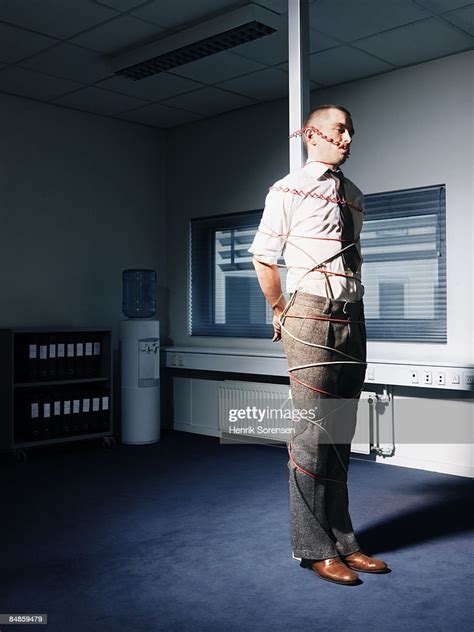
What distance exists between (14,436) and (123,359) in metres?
0.94

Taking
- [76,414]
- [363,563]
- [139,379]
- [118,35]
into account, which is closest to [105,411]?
[76,414]

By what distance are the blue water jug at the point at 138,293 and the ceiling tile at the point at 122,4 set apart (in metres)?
2.25

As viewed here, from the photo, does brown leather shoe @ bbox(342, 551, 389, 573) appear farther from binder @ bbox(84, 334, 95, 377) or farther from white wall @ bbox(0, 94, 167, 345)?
white wall @ bbox(0, 94, 167, 345)

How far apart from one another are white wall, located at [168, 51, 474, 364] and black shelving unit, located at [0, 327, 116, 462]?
97 centimetres

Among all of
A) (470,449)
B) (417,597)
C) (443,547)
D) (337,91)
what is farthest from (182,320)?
(417,597)

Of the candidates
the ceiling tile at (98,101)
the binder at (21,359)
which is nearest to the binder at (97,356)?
the binder at (21,359)

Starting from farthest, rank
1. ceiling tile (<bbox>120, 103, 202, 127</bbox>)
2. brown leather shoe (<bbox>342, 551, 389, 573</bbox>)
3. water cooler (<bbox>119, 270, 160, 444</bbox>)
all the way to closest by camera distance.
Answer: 1. ceiling tile (<bbox>120, 103, 202, 127</bbox>)
2. water cooler (<bbox>119, 270, 160, 444</bbox>)
3. brown leather shoe (<bbox>342, 551, 389, 573</bbox>)

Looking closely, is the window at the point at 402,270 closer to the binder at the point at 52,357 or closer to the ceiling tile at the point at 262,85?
the ceiling tile at the point at 262,85

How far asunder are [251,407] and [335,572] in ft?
8.81

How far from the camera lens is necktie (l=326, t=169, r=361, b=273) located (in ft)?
7.99

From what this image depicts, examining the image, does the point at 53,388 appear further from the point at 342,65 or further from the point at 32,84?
the point at 342,65

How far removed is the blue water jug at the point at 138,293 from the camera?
17.8ft

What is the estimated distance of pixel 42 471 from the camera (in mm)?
4242

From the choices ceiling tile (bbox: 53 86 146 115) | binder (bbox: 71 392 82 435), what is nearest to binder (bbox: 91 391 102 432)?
binder (bbox: 71 392 82 435)
